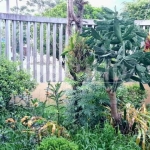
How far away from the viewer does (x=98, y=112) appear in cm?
319

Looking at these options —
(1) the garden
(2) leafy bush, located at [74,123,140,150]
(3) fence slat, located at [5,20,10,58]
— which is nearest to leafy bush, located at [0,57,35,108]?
(1) the garden

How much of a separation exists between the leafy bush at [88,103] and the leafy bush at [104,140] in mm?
165

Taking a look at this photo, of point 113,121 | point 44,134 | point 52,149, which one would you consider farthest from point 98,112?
point 52,149

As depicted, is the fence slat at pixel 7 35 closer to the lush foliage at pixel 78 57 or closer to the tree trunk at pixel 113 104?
the lush foliage at pixel 78 57

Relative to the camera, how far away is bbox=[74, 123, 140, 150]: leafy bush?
9.17ft

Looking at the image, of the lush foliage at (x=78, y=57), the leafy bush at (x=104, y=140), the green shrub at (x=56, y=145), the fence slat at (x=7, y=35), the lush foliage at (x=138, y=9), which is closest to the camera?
the green shrub at (x=56, y=145)

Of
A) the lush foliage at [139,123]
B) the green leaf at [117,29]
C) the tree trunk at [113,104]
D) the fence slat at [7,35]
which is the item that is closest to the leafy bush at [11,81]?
the fence slat at [7,35]

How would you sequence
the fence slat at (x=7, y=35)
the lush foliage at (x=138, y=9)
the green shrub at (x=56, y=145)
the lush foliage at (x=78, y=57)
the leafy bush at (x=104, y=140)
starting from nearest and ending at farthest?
the green shrub at (x=56, y=145) < the leafy bush at (x=104, y=140) < the lush foliage at (x=78, y=57) < the fence slat at (x=7, y=35) < the lush foliage at (x=138, y=9)

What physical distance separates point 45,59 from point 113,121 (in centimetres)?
185

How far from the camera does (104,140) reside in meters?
2.96

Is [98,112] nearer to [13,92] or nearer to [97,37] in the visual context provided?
[97,37]

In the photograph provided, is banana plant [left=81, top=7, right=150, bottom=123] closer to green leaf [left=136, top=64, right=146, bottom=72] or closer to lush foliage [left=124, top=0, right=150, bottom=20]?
green leaf [left=136, top=64, right=146, bottom=72]

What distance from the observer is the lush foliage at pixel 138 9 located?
545 cm

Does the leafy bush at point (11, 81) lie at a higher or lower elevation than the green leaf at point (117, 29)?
lower
